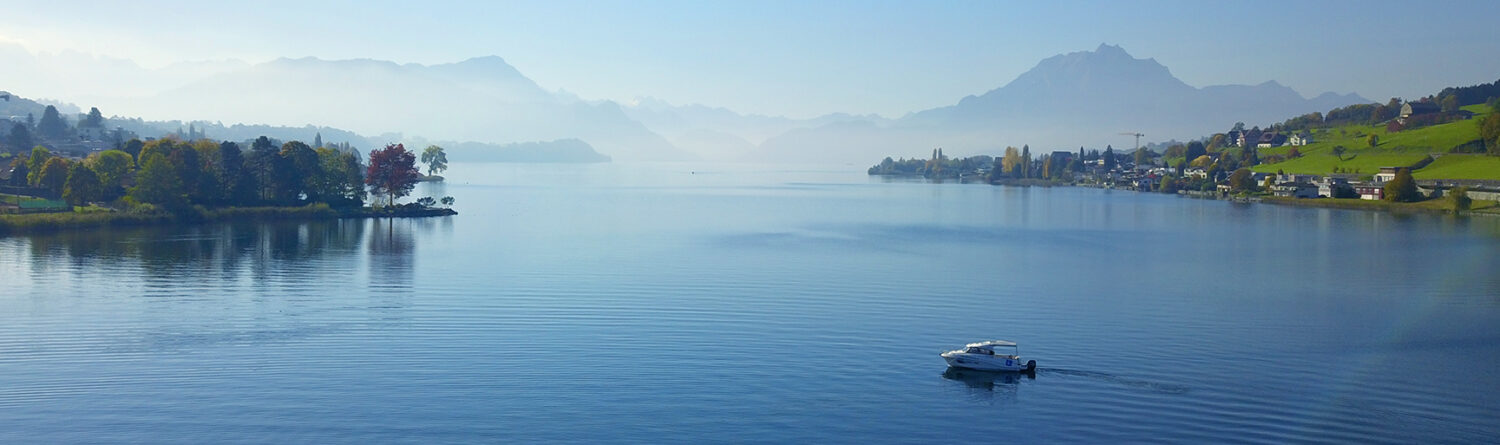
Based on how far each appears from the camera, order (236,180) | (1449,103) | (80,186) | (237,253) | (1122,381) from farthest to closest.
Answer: (1449,103) < (236,180) < (80,186) < (237,253) < (1122,381)

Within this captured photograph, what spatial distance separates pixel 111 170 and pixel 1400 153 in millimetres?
56072

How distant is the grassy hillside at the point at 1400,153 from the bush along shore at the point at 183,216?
41.9 m

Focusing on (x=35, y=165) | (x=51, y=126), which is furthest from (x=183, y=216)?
(x=51, y=126)

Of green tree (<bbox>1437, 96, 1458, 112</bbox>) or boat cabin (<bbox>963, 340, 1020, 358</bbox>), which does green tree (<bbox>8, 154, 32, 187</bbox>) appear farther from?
green tree (<bbox>1437, 96, 1458, 112</bbox>)

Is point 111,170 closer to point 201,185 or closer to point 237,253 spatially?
point 201,185

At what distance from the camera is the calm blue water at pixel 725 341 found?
9.83m

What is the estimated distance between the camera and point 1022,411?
34.3ft

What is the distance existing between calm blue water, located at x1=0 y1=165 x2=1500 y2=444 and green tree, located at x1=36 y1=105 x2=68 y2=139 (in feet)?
142

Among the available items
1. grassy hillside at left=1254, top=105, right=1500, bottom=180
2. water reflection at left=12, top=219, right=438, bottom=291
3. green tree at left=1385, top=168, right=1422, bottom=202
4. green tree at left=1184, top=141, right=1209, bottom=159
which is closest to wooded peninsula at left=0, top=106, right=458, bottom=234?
water reflection at left=12, top=219, right=438, bottom=291

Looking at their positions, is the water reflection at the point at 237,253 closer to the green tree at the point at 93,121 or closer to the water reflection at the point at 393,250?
the water reflection at the point at 393,250

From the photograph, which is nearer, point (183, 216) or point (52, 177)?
point (183, 216)

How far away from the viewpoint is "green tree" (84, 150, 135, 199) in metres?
29.6

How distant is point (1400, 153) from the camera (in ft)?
178

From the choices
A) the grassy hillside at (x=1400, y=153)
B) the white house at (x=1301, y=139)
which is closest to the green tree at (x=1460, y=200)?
the grassy hillside at (x=1400, y=153)
